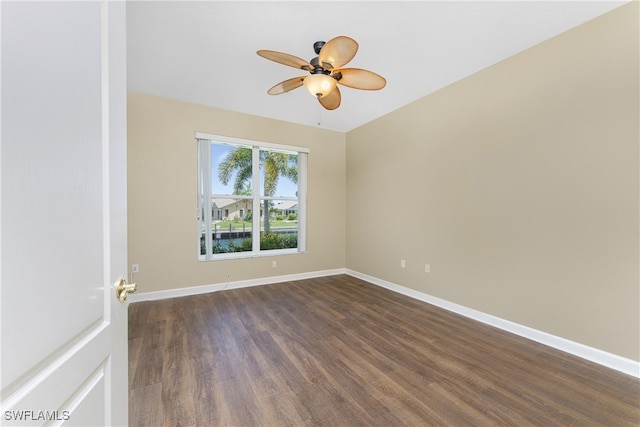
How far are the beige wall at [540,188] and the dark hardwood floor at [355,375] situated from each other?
438 mm

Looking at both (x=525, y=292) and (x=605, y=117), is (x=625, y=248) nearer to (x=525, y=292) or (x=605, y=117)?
(x=525, y=292)

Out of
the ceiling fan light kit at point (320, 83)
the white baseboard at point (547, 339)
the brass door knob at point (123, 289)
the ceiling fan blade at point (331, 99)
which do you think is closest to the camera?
the brass door knob at point (123, 289)

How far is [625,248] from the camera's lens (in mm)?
1976

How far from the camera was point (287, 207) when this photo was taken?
183 inches

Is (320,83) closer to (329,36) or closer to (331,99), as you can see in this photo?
(331,99)

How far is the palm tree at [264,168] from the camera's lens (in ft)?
13.5

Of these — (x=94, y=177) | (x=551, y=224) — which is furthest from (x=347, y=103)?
(x=94, y=177)

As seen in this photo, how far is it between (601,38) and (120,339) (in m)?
3.73

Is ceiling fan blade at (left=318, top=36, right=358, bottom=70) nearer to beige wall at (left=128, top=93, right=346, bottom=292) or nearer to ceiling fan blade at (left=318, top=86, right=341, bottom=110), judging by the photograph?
ceiling fan blade at (left=318, top=86, right=341, bottom=110)

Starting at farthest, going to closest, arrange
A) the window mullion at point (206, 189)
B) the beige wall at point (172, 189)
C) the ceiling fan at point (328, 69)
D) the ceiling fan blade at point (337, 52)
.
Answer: the window mullion at point (206, 189) → the beige wall at point (172, 189) → the ceiling fan at point (328, 69) → the ceiling fan blade at point (337, 52)

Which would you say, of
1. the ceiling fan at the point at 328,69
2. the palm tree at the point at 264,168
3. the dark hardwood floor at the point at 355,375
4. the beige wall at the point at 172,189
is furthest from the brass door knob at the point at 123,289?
the palm tree at the point at 264,168

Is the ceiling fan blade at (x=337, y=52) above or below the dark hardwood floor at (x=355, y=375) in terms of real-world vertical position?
above

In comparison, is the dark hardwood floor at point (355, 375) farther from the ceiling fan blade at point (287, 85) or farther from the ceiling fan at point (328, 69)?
the ceiling fan blade at point (287, 85)

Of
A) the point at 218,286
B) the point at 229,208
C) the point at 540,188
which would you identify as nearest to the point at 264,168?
the point at 229,208
